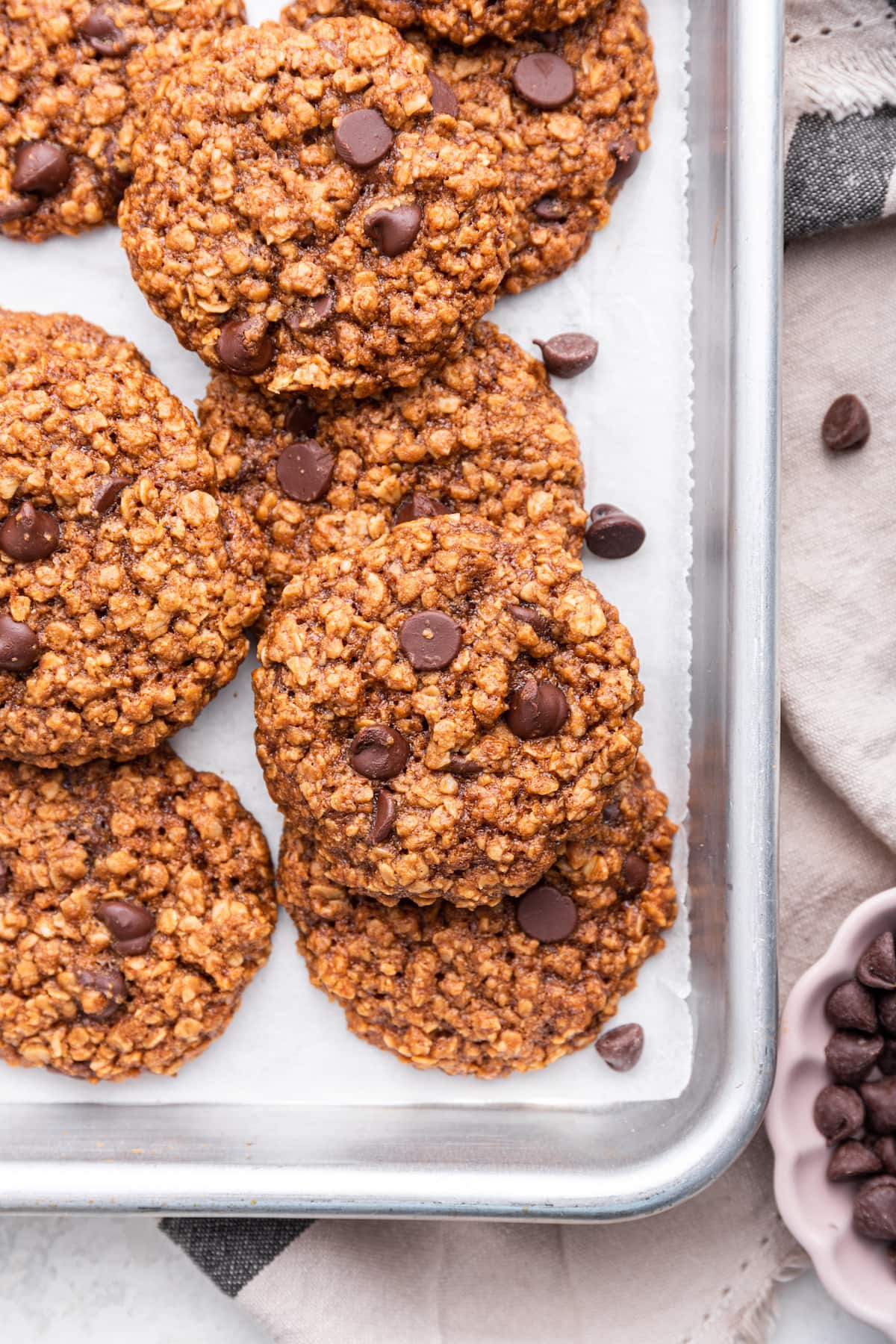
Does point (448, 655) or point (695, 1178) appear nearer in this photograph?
point (448, 655)

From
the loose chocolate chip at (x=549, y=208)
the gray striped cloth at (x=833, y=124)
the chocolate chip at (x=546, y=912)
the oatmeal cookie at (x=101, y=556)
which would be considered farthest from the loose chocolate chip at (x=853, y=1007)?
the loose chocolate chip at (x=549, y=208)

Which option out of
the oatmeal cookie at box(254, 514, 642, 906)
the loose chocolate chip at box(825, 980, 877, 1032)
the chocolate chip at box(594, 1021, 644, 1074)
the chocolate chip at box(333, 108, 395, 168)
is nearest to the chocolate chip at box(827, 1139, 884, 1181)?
the loose chocolate chip at box(825, 980, 877, 1032)

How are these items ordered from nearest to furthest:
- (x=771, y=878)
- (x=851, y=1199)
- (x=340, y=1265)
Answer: (x=771, y=878)
(x=851, y=1199)
(x=340, y=1265)

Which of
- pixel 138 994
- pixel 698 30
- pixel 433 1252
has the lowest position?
pixel 433 1252

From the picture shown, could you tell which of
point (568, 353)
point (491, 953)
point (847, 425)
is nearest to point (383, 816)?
point (491, 953)

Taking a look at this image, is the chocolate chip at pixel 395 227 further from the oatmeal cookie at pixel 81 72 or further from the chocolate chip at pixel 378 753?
the chocolate chip at pixel 378 753

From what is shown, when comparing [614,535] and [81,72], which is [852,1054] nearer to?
[614,535]

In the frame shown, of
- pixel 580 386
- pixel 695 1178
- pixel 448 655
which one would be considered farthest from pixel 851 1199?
pixel 580 386

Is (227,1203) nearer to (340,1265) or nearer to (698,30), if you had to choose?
(340,1265)
